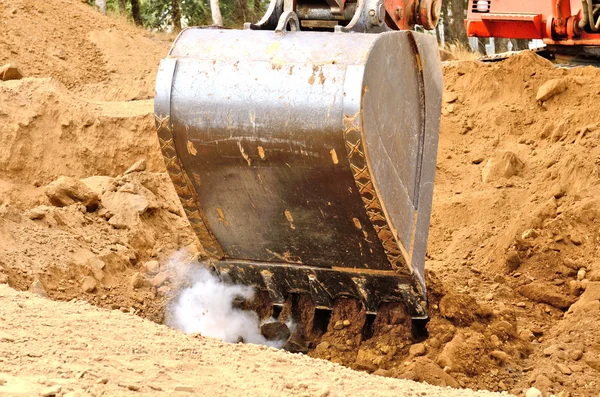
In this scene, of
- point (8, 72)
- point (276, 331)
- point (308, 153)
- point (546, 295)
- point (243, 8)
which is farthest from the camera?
point (243, 8)

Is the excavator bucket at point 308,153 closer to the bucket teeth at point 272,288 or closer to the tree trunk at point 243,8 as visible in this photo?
the bucket teeth at point 272,288

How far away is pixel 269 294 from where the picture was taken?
516cm

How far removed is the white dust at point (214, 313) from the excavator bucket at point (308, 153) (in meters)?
0.21

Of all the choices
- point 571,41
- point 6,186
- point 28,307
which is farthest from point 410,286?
point 571,41

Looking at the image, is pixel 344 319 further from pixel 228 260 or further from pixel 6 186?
pixel 6 186

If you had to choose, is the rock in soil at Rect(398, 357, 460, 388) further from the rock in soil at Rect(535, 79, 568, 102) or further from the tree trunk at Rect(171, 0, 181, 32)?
the tree trunk at Rect(171, 0, 181, 32)

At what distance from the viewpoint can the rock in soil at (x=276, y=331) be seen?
16.8 ft

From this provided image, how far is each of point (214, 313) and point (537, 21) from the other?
223 inches

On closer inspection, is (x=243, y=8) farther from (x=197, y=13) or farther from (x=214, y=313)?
(x=214, y=313)

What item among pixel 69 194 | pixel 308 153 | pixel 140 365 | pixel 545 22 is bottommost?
pixel 69 194

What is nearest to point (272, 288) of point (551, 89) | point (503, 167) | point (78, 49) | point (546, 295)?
point (546, 295)

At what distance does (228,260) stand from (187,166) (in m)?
0.70

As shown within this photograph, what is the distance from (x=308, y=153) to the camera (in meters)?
4.26

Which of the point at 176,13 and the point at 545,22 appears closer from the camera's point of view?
the point at 545,22
